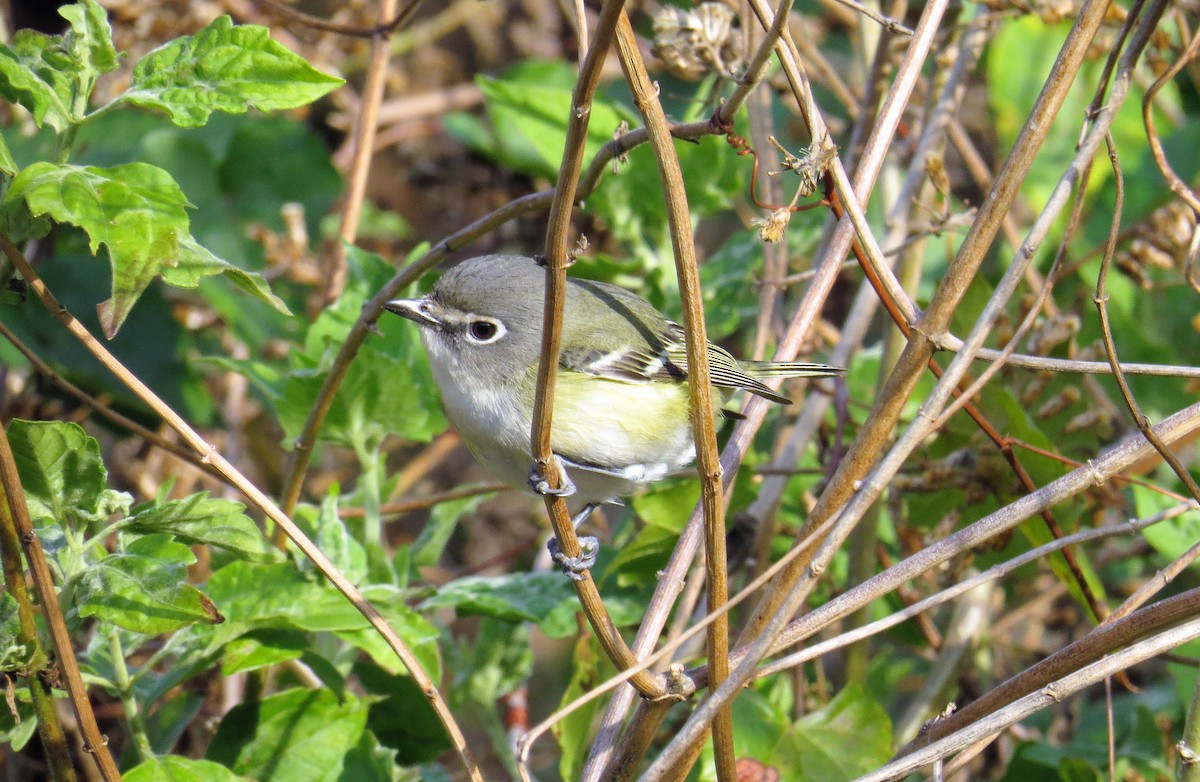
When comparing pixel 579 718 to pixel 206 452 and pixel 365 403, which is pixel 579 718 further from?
pixel 206 452

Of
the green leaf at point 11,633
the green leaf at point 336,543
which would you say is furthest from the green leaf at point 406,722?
the green leaf at point 11,633

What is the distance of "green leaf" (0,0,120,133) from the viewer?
181 centimetres

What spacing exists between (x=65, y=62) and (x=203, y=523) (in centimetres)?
78

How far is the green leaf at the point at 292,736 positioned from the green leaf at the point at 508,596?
0.93ft

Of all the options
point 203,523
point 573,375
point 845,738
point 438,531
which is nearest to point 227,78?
point 203,523

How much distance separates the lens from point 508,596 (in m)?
2.50

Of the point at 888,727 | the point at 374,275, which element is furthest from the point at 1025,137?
the point at 374,275

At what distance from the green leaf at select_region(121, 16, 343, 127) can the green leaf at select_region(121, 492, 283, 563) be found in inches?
24.1

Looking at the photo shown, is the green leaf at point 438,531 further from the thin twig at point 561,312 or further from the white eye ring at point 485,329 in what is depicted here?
the thin twig at point 561,312

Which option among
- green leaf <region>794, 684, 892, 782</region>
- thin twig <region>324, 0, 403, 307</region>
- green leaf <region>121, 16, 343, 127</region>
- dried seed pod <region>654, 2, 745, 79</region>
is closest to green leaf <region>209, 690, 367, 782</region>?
green leaf <region>794, 684, 892, 782</region>

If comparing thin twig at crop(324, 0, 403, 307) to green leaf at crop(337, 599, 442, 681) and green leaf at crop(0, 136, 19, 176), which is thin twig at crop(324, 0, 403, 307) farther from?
green leaf at crop(0, 136, 19, 176)

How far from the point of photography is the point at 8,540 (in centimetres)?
178

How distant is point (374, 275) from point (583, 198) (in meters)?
0.88

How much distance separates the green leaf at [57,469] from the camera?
1846mm
